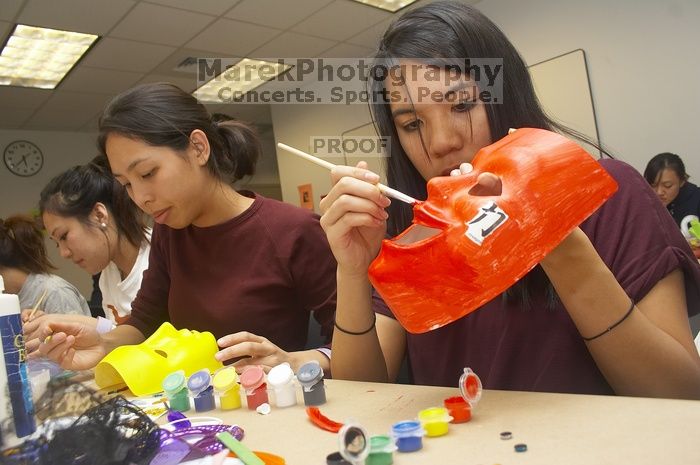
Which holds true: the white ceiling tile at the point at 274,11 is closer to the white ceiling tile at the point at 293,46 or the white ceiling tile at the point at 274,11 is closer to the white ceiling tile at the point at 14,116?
the white ceiling tile at the point at 293,46

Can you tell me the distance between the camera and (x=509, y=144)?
0.64 metres

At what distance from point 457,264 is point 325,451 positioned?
0.23 metres

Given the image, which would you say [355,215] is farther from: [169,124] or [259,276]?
[169,124]

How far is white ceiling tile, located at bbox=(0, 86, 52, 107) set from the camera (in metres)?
4.64

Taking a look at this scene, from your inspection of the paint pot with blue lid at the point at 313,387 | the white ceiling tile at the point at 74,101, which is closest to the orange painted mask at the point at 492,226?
the paint pot with blue lid at the point at 313,387

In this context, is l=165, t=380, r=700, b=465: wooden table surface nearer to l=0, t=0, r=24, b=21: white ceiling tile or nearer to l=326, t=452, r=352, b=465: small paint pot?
l=326, t=452, r=352, b=465: small paint pot

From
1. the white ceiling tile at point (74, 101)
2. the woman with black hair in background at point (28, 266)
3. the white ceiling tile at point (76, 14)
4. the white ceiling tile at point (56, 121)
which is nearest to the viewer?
the woman with black hair in background at point (28, 266)

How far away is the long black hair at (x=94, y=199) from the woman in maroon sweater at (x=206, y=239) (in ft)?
2.18

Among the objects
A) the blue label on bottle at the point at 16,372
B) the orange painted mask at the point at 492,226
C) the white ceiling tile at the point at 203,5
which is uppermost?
the white ceiling tile at the point at 203,5

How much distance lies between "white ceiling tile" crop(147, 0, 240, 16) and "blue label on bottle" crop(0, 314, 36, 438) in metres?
3.17

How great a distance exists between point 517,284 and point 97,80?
15.1 feet

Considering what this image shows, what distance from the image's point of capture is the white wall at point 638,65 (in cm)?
314

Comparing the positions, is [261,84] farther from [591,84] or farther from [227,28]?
[591,84]

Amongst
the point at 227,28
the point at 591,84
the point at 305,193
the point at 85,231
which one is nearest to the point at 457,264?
the point at 85,231
